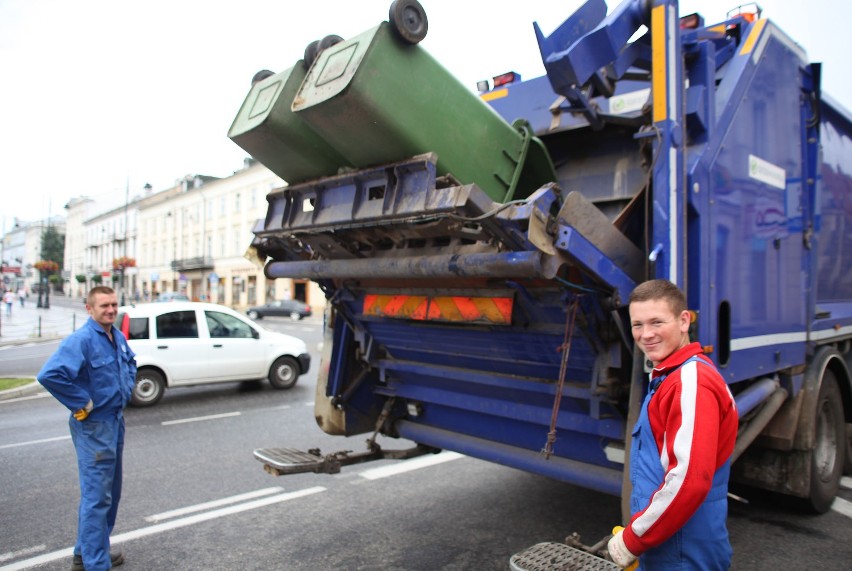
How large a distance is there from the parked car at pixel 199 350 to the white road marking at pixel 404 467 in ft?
16.5

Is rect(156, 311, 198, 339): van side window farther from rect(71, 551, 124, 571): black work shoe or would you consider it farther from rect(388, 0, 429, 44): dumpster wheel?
rect(388, 0, 429, 44): dumpster wheel

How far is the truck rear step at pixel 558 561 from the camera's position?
2.56m

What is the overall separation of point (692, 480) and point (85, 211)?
107 metres

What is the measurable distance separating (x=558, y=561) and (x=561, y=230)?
138 centimetres

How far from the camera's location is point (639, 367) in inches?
121

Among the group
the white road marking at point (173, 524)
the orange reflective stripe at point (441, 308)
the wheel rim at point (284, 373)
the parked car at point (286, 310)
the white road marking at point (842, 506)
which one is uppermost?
the orange reflective stripe at point (441, 308)

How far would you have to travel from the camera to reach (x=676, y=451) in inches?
71.1

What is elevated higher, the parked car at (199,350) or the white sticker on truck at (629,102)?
the white sticker on truck at (629,102)

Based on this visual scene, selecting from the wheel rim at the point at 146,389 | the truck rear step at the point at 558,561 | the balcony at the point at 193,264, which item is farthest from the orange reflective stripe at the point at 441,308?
the balcony at the point at 193,264

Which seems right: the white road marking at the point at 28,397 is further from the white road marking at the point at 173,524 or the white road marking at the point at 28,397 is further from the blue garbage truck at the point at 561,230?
the blue garbage truck at the point at 561,230

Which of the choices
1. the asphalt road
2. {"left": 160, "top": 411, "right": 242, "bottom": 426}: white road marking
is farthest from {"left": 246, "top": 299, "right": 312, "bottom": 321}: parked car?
the asphalt road

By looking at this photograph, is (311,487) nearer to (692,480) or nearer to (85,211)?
(692,480)

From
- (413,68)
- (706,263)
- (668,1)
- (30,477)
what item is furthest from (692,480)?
(30,477)

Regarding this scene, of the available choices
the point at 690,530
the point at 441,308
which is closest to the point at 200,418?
the point at 441,308
